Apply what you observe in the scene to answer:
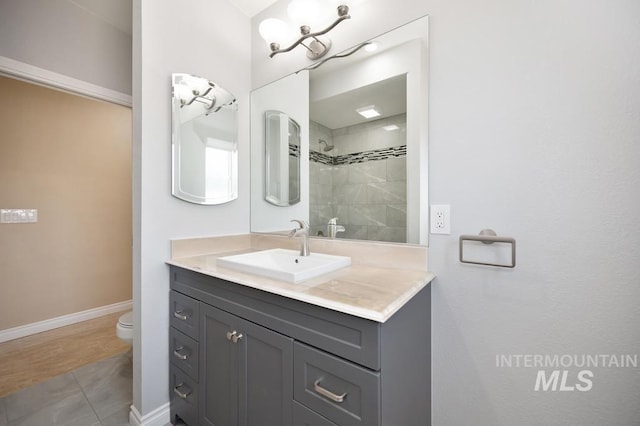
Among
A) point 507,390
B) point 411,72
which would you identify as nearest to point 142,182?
point 411,72

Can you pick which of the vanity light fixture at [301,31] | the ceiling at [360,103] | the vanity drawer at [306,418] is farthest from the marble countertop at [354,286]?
the vanity light fixture at [301,31]

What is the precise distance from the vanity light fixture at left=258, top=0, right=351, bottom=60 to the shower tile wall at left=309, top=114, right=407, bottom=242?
43 cm

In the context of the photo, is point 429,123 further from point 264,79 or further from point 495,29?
point 264,79

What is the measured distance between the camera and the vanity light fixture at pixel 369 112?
134 centimetres

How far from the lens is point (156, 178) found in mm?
1396

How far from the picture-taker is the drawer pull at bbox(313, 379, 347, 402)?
0.78 metres

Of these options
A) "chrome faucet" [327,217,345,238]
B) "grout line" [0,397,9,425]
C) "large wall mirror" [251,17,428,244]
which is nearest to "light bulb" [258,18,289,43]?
"large wall mirror" [251,17,428,244]

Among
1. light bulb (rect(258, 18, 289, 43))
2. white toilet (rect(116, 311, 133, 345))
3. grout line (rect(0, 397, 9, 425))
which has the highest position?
light bulb (rect(258, 18, 289, 43))

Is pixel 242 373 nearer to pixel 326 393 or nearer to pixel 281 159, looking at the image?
pixel 326 393

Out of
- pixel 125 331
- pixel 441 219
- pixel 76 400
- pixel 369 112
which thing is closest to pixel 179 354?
pixel 125 331

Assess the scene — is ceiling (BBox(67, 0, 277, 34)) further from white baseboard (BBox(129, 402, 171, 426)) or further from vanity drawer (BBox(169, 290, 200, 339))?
white baseboard (BBox(129, 402, 171, 426))

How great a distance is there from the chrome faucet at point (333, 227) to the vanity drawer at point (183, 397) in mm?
1037

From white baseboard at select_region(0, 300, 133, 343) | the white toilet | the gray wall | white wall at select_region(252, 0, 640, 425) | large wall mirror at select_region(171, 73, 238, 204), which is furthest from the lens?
white baseboard at select_region(0, 300, 133, 343)

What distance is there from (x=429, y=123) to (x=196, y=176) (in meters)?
1.33
